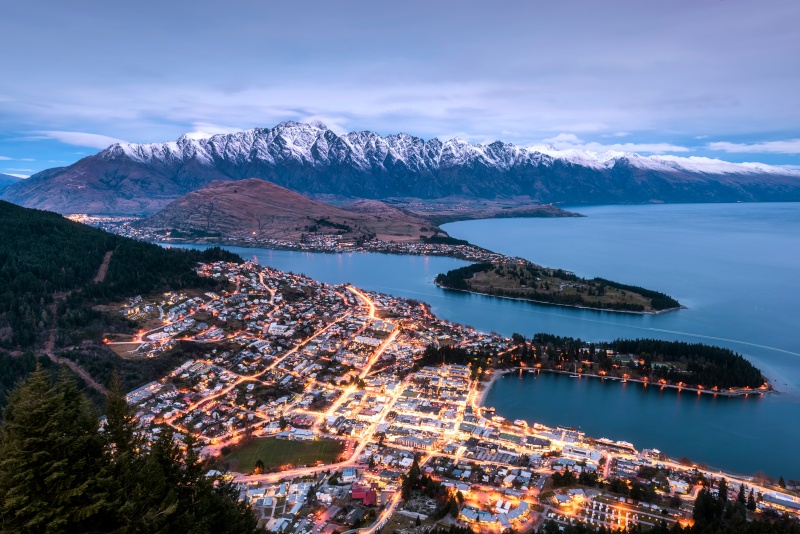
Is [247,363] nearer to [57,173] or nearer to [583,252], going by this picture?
[583,252]

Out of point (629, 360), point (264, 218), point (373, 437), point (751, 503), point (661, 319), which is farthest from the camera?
point (264, 218)

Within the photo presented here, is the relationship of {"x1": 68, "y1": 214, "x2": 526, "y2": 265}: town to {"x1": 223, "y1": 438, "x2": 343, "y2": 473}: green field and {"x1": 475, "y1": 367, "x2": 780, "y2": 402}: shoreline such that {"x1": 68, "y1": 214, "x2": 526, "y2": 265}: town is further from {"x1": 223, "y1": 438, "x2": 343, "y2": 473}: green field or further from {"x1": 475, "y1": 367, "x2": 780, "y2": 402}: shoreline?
{"x1": 223, "y1": 438, "x2": 343, "y2": 473}: green field

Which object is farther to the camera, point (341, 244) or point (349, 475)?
point (341, 244)

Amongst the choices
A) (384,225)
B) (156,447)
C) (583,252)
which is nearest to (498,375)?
(156,447)

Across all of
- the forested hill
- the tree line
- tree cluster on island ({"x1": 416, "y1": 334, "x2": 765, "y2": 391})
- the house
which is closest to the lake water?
tree cluster on island ({"x1": 416, "y1": 334, "x2": 765, "y2": 391})

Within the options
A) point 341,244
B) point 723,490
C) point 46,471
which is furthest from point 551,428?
point 341,244

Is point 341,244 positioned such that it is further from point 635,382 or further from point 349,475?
point 349,475

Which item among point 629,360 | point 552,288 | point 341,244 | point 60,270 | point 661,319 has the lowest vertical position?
point 629,360

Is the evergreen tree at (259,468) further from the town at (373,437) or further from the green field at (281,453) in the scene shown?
the green field at (281,453)
